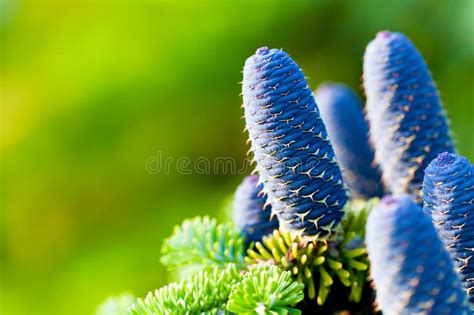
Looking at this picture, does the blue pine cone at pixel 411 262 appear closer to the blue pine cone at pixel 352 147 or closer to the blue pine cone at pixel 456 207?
the blue pine cone at pixel 456 207

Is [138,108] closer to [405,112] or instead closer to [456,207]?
[405,112]

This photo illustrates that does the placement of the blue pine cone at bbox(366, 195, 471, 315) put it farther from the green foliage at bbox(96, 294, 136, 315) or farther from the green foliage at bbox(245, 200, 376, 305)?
the green foliage at bbox(96, 294, 136, 315)

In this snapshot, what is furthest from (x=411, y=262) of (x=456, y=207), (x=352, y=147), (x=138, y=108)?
Answer: (x=138, y=108)

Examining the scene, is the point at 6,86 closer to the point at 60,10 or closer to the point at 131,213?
the point at 60,10

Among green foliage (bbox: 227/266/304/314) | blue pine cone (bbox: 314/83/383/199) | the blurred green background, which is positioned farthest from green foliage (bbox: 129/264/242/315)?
the blurred green background

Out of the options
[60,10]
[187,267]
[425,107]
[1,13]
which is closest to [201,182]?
[60,10]

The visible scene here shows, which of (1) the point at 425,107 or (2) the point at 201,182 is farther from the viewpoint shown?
(2) the point at 201,182
